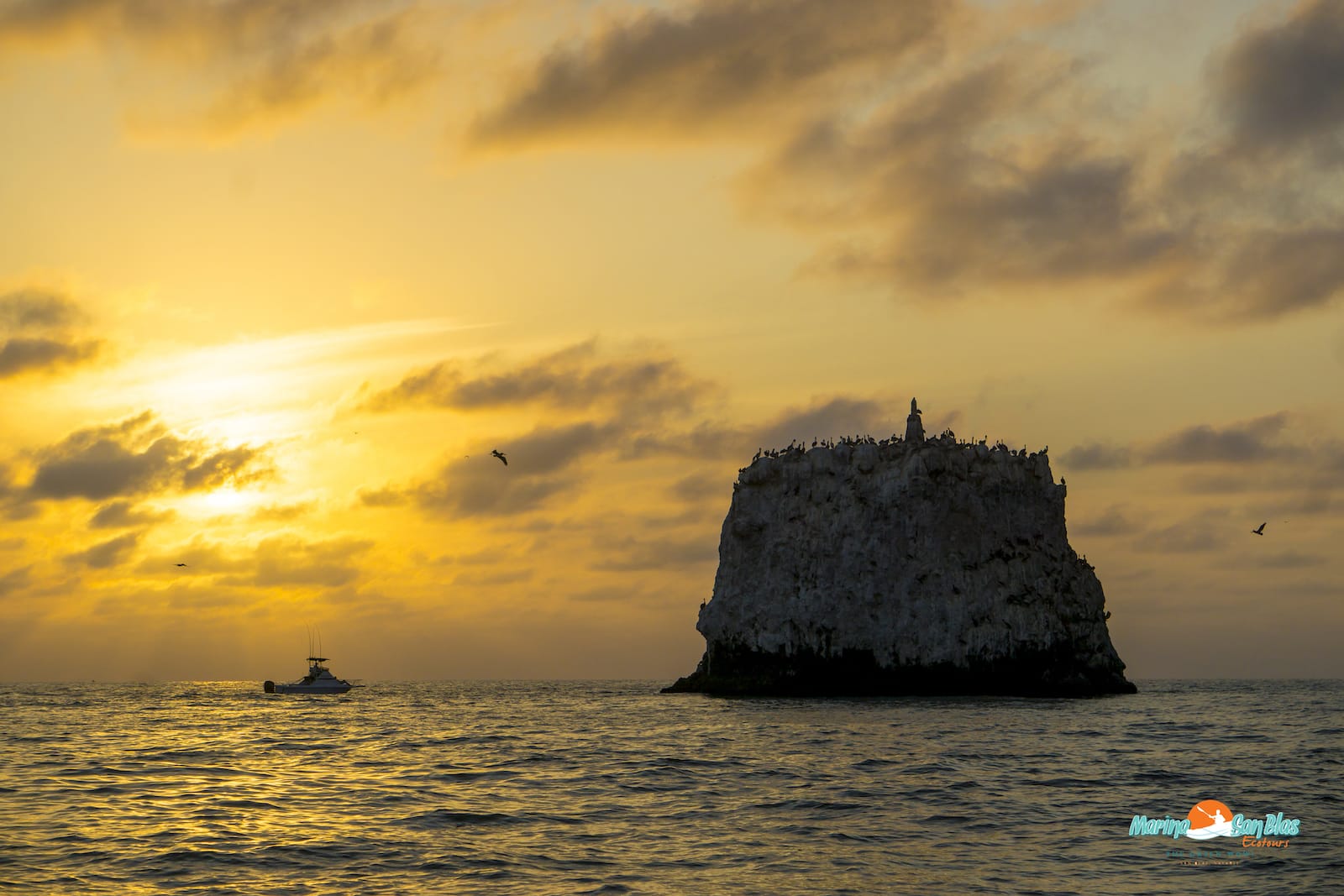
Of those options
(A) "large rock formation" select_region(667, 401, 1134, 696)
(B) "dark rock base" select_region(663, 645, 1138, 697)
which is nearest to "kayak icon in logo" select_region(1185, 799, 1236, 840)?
(B) "dark rock base" select_region(663, 645, 1138, 697)

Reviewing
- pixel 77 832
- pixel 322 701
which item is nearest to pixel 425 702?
pixel 322 701

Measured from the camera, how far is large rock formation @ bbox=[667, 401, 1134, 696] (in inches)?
3814

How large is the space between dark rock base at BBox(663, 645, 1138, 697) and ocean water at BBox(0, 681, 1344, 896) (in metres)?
26.0

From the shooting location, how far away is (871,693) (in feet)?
320

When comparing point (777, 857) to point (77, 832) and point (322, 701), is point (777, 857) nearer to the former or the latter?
point (77, 832)

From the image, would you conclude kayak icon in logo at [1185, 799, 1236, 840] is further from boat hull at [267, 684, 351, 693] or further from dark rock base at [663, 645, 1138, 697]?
boat hull at [267, 684, 351, 693]

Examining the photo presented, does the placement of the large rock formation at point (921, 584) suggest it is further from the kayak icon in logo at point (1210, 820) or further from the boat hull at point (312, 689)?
the kayak icon in logo at point (1210, 820)

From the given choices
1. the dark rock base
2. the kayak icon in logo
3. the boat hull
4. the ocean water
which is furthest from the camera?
the boat hull

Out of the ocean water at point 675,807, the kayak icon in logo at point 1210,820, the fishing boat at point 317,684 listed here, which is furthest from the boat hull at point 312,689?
the kayak icon in logo at point 1210,820

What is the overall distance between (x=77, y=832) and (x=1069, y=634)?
8293 cm

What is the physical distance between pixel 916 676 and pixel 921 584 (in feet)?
24.0

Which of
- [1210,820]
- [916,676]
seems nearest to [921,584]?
[916,676]

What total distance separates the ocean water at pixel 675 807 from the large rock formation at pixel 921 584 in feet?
88.6

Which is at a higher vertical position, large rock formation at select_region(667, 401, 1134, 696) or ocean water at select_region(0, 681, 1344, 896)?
large rock formation at select_region(667, 401, 1134, 696)
